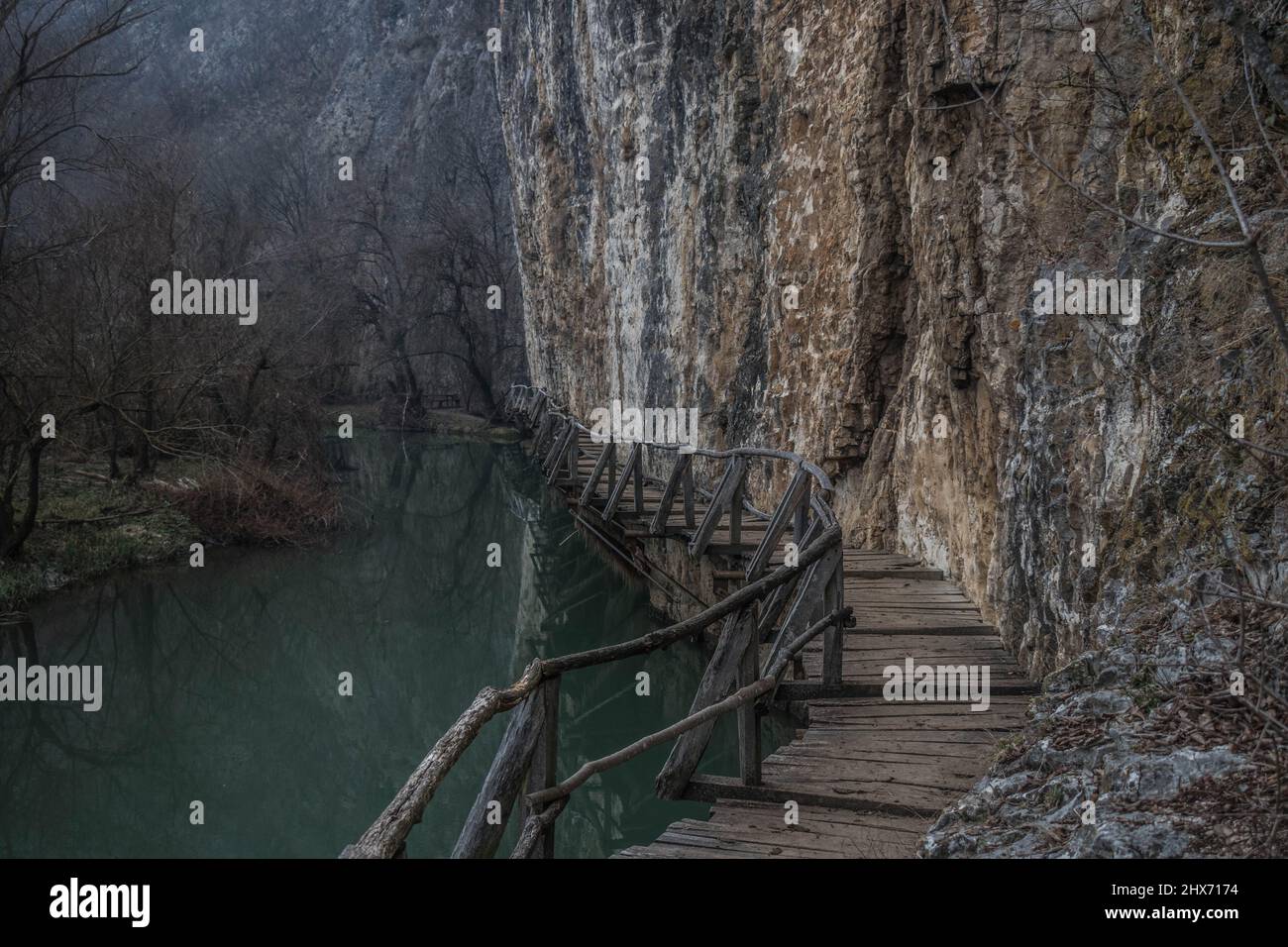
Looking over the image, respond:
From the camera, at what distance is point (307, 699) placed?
14.7 metres

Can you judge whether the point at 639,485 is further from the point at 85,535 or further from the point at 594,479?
the point at 85,535

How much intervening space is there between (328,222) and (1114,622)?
4183cm

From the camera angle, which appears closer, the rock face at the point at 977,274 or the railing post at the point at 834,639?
the rock face at the point at 977,274

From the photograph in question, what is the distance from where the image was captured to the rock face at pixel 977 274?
4816 mm

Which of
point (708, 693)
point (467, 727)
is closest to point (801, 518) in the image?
point (708, 693)

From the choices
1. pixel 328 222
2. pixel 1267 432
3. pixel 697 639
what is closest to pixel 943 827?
pixel 1267 432

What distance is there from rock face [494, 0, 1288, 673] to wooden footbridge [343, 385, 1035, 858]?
551 millimetres

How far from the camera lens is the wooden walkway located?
15.1 feet

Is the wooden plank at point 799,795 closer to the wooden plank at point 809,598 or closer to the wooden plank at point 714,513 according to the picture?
the wooden plank at point 809,598

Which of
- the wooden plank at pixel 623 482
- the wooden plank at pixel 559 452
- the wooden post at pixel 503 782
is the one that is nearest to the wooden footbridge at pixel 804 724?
the wooden post at pixel 503 782

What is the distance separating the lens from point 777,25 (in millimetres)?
13672

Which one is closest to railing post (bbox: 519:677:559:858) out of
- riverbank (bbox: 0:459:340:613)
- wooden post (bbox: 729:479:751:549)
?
wooden post (bbox: 729:479:751:549)

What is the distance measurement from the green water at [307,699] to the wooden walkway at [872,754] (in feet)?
9.66
